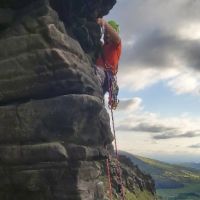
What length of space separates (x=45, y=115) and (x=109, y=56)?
7.54m

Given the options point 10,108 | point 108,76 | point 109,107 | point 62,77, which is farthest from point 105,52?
point 10,108

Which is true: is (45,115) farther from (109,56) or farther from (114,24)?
(114,24)

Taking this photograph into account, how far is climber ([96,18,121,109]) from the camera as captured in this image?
21.9 m

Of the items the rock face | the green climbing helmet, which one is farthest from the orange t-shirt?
the rock face

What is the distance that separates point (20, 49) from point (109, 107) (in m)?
7.55

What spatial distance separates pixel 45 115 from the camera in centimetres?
1617

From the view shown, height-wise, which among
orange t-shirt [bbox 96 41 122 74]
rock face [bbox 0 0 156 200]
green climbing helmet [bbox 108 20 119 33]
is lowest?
rock face [bbox 0 0 156 200]

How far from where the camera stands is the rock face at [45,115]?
623 inches

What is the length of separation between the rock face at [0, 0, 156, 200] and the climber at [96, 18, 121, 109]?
4288 millimetres

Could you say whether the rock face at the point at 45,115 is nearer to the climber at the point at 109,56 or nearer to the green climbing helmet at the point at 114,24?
the climber at the point at 109,56

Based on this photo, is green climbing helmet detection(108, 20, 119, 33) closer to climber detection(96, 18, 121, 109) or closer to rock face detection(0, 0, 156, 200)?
climber detection(96, 18, 121, 109)

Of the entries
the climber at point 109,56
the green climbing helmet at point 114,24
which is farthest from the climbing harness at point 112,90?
the green climbing helmet at point 114,24

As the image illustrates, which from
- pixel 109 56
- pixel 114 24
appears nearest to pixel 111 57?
pixel 109 56

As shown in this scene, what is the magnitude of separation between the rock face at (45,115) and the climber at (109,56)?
429 cm
